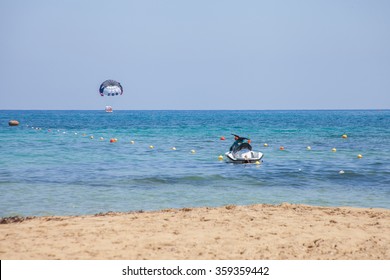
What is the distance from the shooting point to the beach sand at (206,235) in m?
Result: 7.23

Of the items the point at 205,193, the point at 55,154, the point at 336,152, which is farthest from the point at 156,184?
the point at 336,152

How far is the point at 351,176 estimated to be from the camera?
18156mm

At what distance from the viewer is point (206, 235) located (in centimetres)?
830

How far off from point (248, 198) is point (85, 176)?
687 cm
